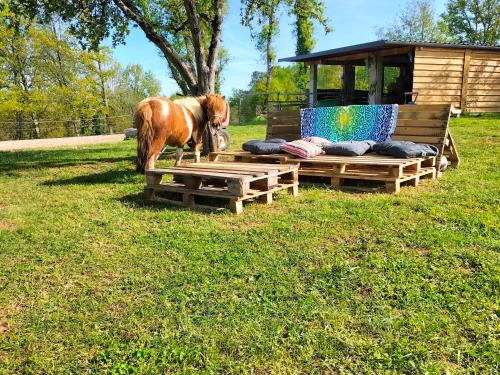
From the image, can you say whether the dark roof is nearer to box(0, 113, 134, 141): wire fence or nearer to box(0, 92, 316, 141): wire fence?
box(0, 92, 316, 141): wire fence

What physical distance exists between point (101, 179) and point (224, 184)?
288 cm

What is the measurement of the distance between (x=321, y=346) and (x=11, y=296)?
2.32 meters

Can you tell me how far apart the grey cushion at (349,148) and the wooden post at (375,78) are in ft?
37.5

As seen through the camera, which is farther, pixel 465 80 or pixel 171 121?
pixel 465 80

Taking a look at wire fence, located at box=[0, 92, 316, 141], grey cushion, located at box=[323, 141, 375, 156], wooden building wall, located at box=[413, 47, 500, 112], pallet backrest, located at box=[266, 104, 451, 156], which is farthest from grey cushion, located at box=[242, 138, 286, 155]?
wire fence, located at box=[0, 92, 316, 141]

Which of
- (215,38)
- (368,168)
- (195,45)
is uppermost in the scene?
(215,38)

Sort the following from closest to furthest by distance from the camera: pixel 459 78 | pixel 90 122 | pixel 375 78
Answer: pixel 459 78 → pixel 375 78 → pixel 90 122

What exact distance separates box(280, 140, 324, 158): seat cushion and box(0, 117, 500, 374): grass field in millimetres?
1495

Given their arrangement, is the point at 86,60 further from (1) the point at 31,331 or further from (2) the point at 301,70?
(1) the point at 31,331

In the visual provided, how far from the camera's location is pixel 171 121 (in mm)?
6406

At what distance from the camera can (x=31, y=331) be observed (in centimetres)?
257

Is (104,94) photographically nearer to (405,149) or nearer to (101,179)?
(101,179)

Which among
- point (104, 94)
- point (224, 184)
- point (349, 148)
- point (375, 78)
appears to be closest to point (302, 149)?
point (349, 148)

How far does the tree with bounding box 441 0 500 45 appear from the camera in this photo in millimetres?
39312
